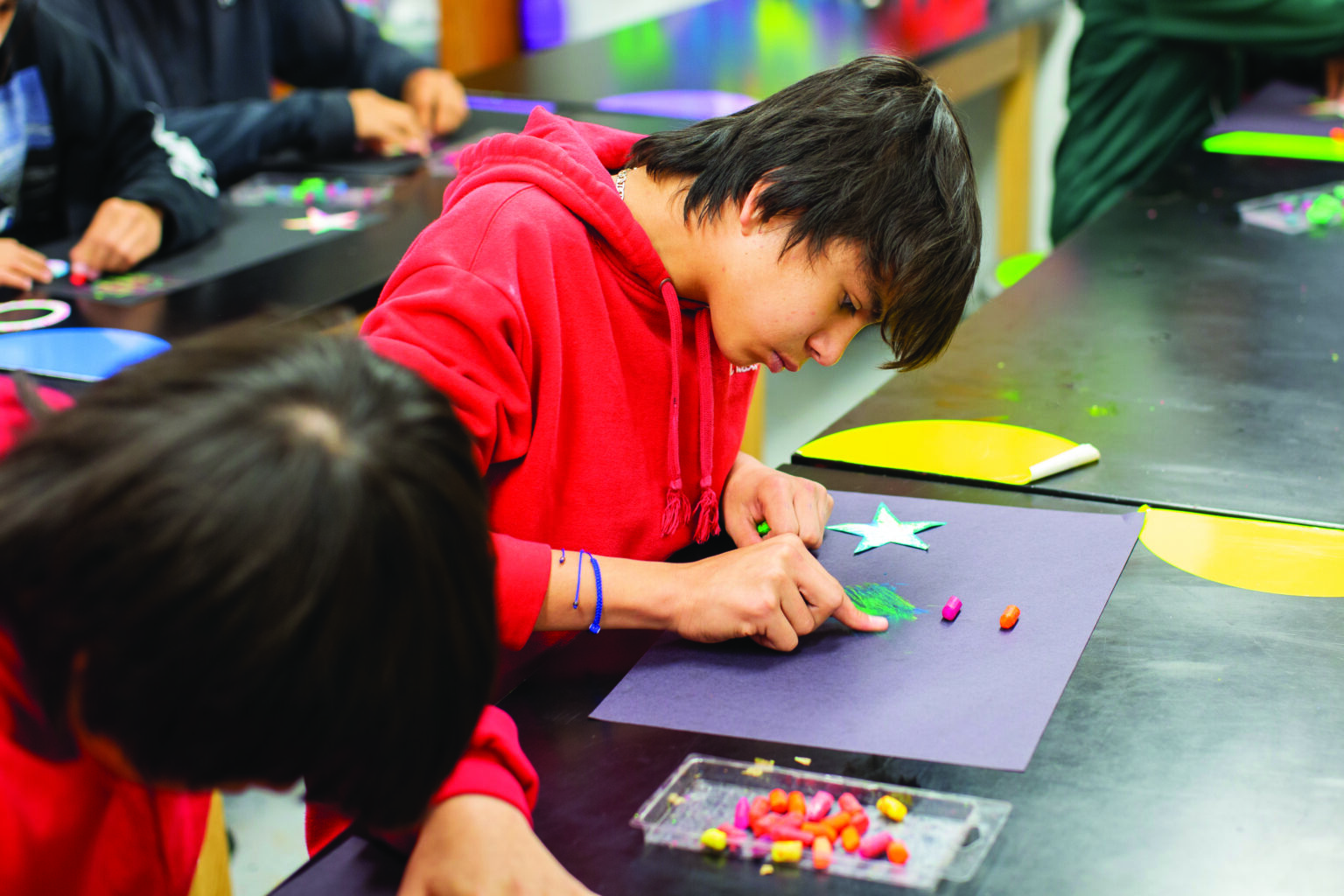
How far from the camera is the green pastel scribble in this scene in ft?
2.81

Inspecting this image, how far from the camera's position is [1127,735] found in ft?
2.33

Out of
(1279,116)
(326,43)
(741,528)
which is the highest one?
(326,43)

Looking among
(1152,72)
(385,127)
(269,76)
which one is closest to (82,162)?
(385,127)

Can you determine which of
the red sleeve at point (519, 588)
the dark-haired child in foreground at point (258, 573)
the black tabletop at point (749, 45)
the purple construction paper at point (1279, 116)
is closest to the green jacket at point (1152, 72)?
the purple construction paper at point (1279, 116)

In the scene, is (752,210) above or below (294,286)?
above

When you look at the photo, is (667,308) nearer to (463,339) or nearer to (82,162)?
(463,339)

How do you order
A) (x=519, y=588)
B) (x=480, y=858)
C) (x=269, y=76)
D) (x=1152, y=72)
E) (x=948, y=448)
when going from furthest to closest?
1. (x=269, y=76)
2. (x=1152, y=72)
3. (x=948, y=448)
4. (x=519, y=588)
5. (x=480, y=858)

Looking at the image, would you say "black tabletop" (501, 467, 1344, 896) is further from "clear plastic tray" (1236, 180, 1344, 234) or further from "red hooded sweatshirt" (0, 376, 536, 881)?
"clear plastic tray" (1236, 180, 1344, 234)

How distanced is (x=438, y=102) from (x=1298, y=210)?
1387 millimetres

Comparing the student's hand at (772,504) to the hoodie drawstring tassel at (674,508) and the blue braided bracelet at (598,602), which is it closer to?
the hoodie drawstring tassel at (674,508)

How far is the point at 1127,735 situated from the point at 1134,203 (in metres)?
1.37

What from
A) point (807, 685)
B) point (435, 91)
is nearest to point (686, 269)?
point (807, 685)

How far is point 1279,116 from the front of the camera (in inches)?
89.1

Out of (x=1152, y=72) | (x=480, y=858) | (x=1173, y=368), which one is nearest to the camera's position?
(x=480, y=858)
